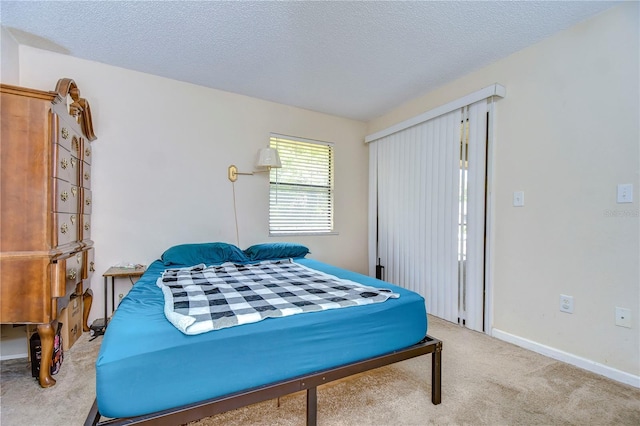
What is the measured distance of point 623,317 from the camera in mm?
1928

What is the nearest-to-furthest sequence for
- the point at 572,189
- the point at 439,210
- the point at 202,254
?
1. the point at 572,189
2. the point at 202,254
3. the point at 439,210

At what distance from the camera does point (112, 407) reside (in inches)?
39.0

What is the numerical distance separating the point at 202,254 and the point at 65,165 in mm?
1218

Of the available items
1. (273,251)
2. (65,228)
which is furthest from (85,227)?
(273,251)

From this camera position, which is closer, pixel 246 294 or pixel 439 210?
pixel 246 294

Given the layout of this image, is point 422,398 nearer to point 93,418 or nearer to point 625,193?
point 93,418

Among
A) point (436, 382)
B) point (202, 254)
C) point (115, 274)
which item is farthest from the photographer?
point (202, 254)

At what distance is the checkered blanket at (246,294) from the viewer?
4.27 ft

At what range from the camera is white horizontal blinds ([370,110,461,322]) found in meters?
3.00

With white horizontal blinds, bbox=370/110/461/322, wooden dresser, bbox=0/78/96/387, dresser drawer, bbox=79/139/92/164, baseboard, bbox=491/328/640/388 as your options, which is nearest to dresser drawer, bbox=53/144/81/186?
wooden dresser, bbox=0/78/96/387

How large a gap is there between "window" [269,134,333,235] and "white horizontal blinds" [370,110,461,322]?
2.31ft

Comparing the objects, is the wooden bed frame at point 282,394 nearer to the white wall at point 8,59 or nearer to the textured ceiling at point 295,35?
the textured ceiling at point 295,35

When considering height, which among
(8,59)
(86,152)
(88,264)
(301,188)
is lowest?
(88,264)

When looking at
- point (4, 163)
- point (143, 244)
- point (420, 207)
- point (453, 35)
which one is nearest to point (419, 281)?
point (420, 207)
